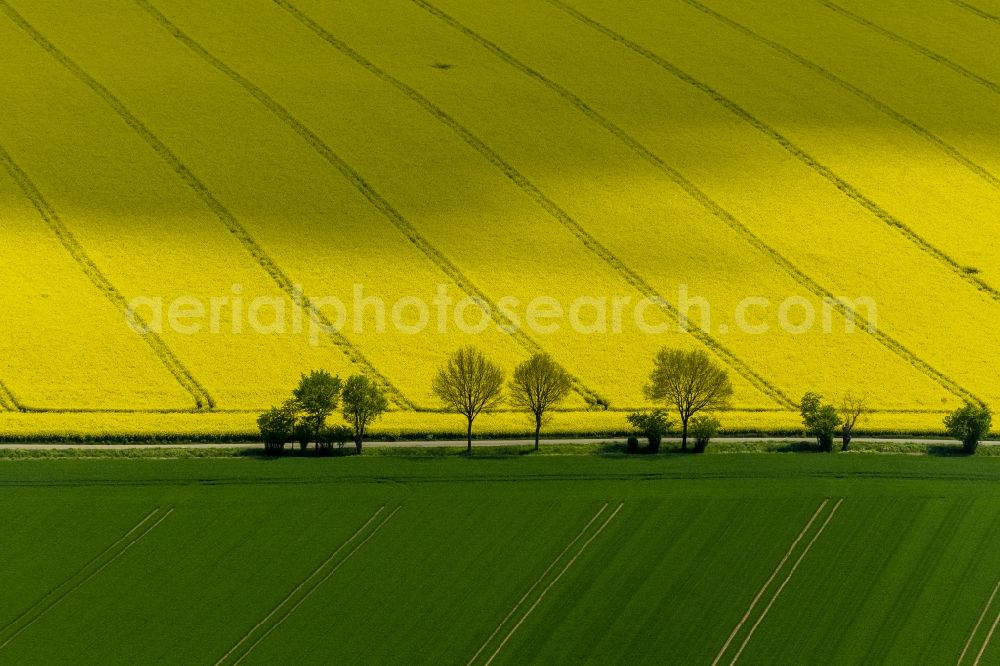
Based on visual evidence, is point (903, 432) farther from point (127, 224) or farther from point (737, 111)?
point (127, 224)

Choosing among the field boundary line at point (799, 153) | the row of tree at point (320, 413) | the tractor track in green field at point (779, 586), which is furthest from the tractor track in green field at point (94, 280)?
the field boundary line at point (799, 153)

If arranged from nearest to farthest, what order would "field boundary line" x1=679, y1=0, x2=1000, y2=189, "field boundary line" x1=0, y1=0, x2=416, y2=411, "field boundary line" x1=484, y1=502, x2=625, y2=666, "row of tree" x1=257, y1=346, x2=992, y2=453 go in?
"field boundary line" x1=484, y1=502, x2=625, y2=666 < "row of tree" x1=257, y1=346, x2=992, y2=453 < "field boundary line" x1=0, y1=0, x2=416, y2=411 < "field boundary line" x1=679, y1=0, x2=1000, y2=189

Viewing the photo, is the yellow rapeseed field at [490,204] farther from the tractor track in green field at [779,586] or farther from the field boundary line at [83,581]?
the tractor track in green field at [779,586]

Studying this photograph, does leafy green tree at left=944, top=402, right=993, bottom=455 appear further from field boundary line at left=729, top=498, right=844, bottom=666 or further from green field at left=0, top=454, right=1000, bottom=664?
Answer: field boundary line at left=729, top=498, right=844, bottom=666

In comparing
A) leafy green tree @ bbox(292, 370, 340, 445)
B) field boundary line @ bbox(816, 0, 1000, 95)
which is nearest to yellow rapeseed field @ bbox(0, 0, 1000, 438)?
field boundary line @ bbox(816, 0, 1000, 95)

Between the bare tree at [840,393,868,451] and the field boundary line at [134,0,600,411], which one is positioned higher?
the field boundary line at [134,0,600,411]

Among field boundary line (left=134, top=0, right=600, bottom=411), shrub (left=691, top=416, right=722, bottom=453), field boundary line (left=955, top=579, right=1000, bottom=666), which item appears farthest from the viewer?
field boundary line (left=134, top=0, right=600, bottom=411)

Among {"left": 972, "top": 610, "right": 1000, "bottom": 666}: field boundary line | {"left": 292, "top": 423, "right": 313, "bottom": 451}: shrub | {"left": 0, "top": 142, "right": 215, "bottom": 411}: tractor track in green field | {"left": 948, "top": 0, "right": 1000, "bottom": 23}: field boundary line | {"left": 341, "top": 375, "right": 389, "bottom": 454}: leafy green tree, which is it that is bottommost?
{"left": 972, "top": 610, "right": 1000, "bottom": 666}: field boundary line
